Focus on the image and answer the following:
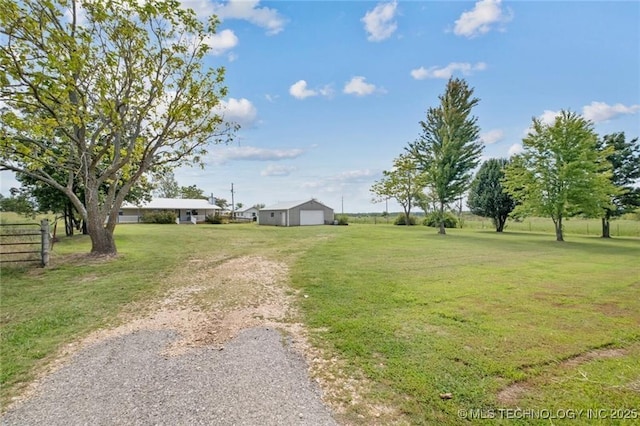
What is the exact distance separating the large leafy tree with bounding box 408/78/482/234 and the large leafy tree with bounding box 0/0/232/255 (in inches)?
584

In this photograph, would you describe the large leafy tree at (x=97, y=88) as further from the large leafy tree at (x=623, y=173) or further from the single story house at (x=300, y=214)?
the large leafy tree at (x=623, y=173)

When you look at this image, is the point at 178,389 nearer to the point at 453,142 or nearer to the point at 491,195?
the point at 453,142

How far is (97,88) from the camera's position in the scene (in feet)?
28.7

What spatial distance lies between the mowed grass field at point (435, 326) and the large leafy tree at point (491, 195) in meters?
18.4

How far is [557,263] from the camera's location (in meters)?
9.14

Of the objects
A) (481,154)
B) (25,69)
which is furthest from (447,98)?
(25,69)

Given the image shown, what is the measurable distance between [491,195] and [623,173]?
26.3ft

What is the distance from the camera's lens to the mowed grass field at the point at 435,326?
2.52 m

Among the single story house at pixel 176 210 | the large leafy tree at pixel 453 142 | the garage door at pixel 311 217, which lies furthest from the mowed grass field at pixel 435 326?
the single story house at pixel 176 210

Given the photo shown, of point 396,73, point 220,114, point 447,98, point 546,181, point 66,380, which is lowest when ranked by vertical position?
point 66,380

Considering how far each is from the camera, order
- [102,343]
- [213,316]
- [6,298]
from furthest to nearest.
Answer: [6,298] → [213,316] → [102,343]

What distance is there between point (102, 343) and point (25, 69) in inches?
333

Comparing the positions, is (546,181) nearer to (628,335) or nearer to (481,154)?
(481,154)

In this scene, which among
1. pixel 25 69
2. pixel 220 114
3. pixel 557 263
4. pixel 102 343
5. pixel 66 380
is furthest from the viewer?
pixel 220 114
